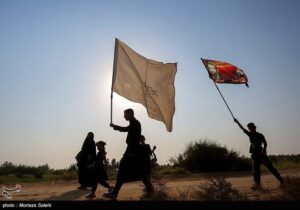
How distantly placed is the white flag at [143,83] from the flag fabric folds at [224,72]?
242 centimetres

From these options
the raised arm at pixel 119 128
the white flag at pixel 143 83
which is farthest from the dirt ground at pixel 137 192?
the white flag at pixel 143 83

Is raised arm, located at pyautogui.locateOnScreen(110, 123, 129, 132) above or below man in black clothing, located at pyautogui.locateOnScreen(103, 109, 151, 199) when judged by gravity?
→ above

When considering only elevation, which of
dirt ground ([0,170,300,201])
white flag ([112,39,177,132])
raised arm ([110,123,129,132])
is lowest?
dirt ground ([0,170,300,201])

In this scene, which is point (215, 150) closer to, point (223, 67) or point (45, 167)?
point (223, 67)

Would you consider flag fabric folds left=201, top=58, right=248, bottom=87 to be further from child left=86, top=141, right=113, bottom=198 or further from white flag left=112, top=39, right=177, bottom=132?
child left=86, top=141, right=113, bottom=198

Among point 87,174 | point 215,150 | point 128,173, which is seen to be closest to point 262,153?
point 128,173

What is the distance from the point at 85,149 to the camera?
1456 centimetres

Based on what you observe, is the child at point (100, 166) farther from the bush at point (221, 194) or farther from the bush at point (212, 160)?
the bush at point (212, 160)

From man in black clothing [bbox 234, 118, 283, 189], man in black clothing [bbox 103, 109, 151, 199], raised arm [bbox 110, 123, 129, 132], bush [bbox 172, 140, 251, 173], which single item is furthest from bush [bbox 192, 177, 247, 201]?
bush [bbox 172, 140, 251, 173]

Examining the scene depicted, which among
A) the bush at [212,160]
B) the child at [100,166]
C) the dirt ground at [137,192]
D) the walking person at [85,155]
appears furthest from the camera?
the bush at [212,160]

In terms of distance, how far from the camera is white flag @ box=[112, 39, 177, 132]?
35.6ft

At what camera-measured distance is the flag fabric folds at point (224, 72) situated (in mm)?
13477

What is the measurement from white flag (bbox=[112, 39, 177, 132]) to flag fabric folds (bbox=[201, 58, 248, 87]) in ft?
7.95

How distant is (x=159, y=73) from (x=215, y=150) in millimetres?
12924
